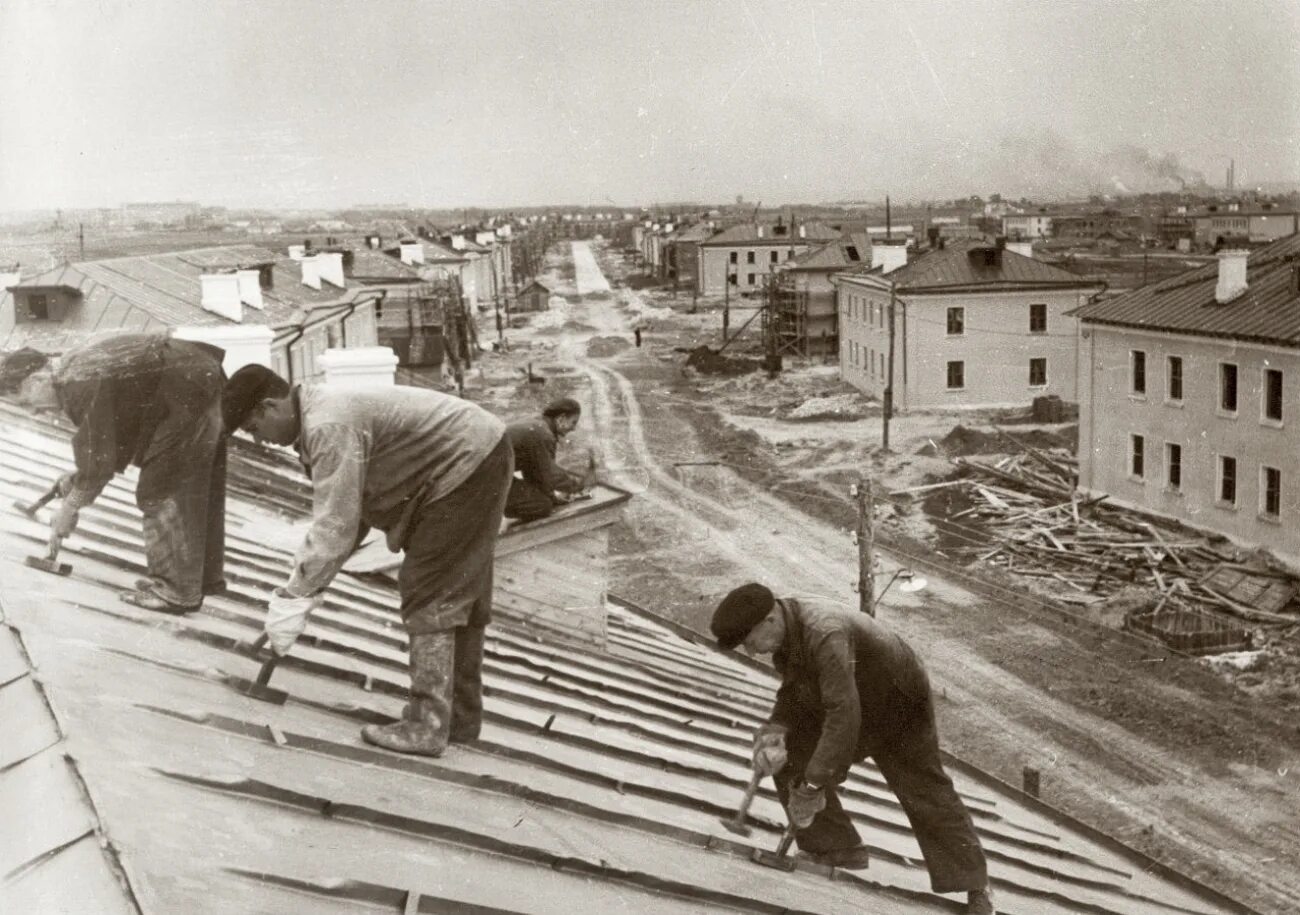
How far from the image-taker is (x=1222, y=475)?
98.3 feet

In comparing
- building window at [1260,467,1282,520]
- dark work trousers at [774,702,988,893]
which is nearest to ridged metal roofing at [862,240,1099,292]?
building window at [1260,467,1282,520]

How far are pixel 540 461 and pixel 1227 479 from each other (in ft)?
81.8

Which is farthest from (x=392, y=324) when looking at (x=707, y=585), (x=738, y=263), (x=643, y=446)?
(x=738, y=263)

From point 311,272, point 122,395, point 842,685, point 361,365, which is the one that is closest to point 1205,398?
point 311,272

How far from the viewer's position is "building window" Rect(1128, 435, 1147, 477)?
109 ft

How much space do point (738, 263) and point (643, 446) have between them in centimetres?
5555

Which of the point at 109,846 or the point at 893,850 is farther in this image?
the point at 893,850

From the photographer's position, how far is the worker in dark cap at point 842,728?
560 centimetres

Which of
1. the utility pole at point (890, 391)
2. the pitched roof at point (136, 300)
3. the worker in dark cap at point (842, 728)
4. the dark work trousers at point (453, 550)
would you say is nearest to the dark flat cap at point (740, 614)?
the worker in dark cap at point (842, 728)

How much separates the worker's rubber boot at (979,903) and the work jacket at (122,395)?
14.2ft

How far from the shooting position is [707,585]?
1179 inches

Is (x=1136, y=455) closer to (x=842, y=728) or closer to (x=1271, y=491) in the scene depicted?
(x=1271, y=491)

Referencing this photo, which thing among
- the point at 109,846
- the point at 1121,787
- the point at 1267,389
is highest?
the point at 109,846

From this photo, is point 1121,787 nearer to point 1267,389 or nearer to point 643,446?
point 1267,389
